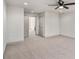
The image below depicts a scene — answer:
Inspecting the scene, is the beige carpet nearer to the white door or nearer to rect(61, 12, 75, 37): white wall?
rect(61, 12, 75, 37): white wall

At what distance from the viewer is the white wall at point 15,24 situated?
5176 mm

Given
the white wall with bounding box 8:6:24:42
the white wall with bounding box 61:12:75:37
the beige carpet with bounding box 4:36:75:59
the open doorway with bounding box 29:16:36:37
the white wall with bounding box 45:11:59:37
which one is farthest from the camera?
the open doorway with bounding box 29:16:36:37

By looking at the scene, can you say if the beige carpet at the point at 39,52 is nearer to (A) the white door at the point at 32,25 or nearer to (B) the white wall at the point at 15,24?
(B) the white wall at the point at 15,24

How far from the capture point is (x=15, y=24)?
17.6 ft

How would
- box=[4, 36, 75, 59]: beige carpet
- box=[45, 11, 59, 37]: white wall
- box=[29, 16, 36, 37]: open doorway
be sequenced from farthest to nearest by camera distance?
box=[29, 16, 36, 37]: open doorway
box=[45, 11, 59, 37]: white wall
box=[4, 36, 75, 59]: beige carpet

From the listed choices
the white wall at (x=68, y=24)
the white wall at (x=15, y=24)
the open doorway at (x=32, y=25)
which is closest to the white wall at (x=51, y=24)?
the white wall at (x=68, y=24)

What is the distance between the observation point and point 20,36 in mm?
5621

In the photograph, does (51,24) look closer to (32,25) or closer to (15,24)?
(32,25)

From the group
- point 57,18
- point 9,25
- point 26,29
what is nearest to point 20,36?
point 9,25

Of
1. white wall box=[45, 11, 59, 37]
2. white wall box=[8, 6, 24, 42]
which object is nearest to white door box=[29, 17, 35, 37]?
white wall box=[45, 11, 59, 37]

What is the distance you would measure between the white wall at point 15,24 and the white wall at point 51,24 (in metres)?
2.68

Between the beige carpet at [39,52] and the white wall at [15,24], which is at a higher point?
the white wall at [15,24]

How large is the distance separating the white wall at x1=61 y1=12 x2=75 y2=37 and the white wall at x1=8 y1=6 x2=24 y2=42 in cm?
461

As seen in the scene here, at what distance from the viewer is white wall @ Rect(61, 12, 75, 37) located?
23.2 ft
